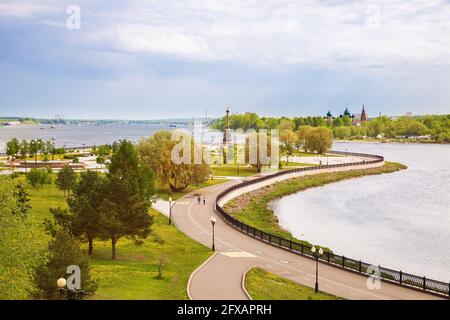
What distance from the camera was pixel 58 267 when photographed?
73.6 ft

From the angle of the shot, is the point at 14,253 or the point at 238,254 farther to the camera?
the point at 238,254

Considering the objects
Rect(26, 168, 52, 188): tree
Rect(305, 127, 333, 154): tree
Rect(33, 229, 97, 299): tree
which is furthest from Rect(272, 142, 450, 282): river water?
Rect(305, 127, 333, 154): tree

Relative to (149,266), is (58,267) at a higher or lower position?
higher

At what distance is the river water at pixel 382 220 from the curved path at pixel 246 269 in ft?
29.1

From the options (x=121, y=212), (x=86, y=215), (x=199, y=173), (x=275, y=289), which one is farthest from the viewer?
(x=199, y=173)

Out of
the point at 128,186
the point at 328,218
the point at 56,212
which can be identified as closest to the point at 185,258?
the point at 128,186

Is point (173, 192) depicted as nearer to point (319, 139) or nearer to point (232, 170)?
point (232, 170)

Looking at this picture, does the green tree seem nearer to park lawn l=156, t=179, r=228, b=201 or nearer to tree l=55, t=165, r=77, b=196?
tree l=55, t=165, r=77, b=196

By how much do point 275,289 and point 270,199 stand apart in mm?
45673

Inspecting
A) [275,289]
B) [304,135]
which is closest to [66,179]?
[275,289]

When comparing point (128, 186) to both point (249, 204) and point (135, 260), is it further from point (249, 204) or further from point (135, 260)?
point (249, 204)

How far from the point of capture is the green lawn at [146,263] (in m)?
26.2

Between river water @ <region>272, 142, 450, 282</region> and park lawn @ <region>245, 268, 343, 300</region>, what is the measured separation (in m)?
13.3
